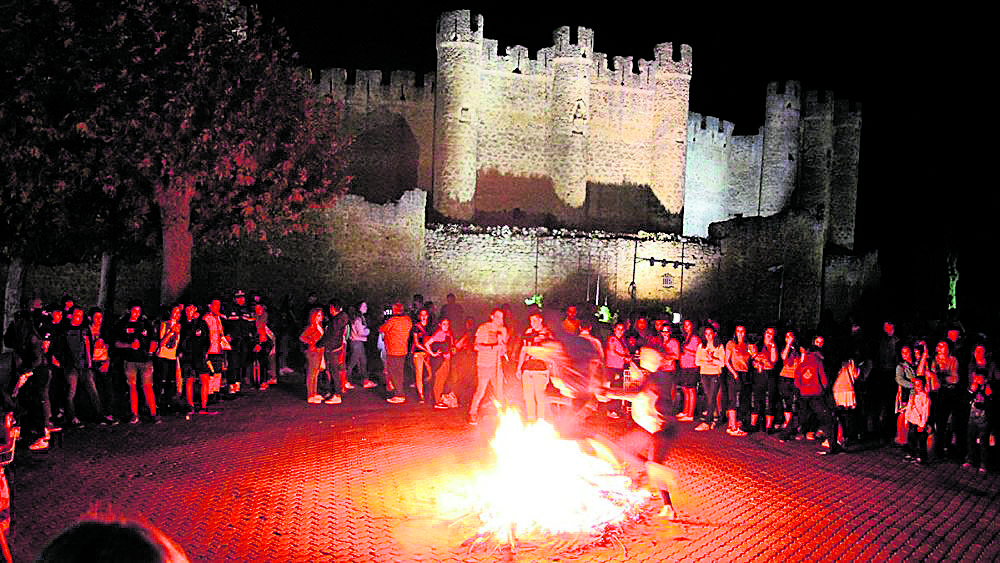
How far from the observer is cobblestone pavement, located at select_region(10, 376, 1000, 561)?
594cm

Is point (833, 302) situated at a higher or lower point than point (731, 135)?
lower

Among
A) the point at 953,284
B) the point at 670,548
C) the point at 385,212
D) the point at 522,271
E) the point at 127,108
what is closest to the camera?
the point at 670,548

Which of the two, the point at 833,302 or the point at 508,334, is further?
the point at 833,302

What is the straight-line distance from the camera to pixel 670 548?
598 centimetres

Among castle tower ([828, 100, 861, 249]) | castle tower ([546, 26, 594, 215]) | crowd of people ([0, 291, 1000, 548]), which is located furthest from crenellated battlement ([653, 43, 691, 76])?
crowd of people ([0, 291, 1000, 548])

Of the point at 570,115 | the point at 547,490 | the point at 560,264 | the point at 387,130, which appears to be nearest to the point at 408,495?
the point at 547,490

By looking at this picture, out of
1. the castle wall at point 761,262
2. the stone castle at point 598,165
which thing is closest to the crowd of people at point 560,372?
the stone castle at point 598,165

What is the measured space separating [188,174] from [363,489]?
376 inches

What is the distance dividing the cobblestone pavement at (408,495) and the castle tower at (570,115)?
22.3 m

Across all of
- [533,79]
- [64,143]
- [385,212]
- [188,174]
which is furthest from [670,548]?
[533,79]

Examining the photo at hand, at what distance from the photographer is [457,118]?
29.7 meters

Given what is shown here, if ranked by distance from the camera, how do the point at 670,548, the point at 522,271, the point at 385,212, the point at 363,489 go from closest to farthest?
the point at 670,548 < the point at 363,489 < the point at 385,212 < the point at 522,271

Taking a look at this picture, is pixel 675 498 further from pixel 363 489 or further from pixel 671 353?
pixel 671 353

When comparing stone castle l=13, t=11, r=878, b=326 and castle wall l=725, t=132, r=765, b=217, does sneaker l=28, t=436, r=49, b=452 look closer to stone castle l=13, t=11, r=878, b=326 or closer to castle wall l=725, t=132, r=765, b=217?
stone castle l=13, t=11, r=878, b=326
